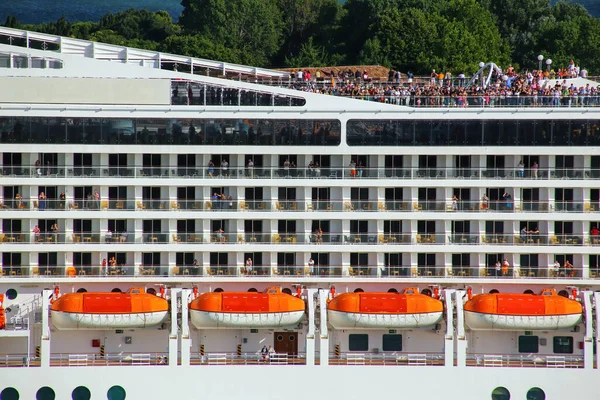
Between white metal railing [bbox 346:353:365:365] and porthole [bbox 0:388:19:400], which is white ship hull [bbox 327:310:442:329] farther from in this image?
porthole [bbox 0:388:19:400]

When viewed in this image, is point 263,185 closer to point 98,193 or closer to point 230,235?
point 230,235

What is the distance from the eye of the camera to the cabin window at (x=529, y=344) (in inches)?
1666

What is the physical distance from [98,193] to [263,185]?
525 centimetres

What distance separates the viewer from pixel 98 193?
140ft

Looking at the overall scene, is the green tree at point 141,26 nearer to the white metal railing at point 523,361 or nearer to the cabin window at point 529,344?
the cabin window at point 529,344

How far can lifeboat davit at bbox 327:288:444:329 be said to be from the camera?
4091 centimetres

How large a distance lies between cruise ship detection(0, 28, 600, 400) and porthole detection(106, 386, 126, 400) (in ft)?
2.50

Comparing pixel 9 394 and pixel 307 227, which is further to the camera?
pixel 307 227

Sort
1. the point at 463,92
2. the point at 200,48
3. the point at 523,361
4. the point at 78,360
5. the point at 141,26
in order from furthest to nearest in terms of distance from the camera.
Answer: the point at 141,26 < the point at 200,48 < the point at 463,92 < the point at 523,361 < the point at 78,360

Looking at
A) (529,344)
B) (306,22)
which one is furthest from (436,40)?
(529,344)

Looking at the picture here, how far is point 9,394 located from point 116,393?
3.24 meters

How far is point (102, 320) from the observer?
40688mm

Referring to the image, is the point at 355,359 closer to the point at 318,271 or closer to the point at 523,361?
the point at 318,271

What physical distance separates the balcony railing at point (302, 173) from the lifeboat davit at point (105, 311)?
4155 millimetres
